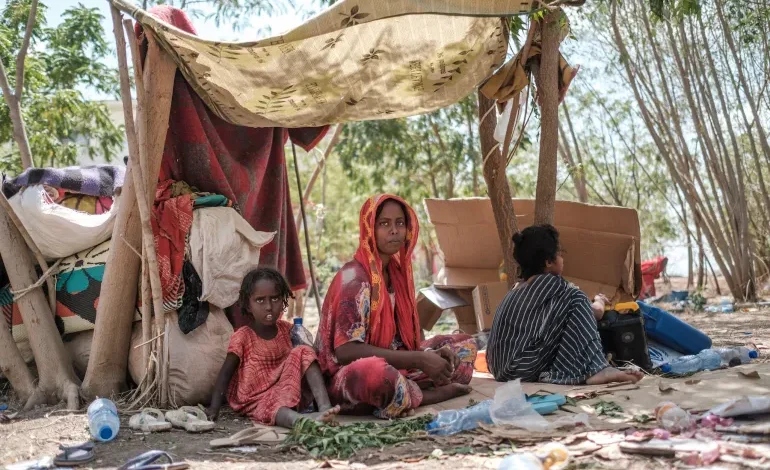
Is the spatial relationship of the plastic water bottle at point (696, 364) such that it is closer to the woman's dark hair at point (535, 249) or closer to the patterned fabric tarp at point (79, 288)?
the woman's dark hair at point (535, 249)

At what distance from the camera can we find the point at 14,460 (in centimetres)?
329

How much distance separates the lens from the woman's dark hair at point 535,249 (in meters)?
4.41

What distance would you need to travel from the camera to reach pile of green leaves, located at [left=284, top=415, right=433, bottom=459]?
323cm

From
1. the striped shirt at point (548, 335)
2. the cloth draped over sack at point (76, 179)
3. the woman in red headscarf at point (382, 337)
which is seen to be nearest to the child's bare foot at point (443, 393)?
the woman in red headscarf at point (382, 337)

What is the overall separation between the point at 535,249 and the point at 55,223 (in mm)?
2629

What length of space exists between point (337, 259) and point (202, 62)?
18184mm

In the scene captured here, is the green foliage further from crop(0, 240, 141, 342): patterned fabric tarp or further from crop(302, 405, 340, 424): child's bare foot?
crop(302, 405, 340, 424): child's bare foot

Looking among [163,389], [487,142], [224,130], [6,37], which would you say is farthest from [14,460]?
[6,37]

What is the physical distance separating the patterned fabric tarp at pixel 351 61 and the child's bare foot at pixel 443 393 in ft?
5.67

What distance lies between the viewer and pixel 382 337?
161 inches

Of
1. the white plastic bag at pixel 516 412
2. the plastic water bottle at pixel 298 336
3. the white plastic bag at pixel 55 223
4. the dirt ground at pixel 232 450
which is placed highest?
the white plastic bag at pixel 55 223

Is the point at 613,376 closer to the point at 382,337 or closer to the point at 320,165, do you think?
the point at 382,337

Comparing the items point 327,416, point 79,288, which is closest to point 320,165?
point 79,288

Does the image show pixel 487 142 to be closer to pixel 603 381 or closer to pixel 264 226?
pixel 264 226
